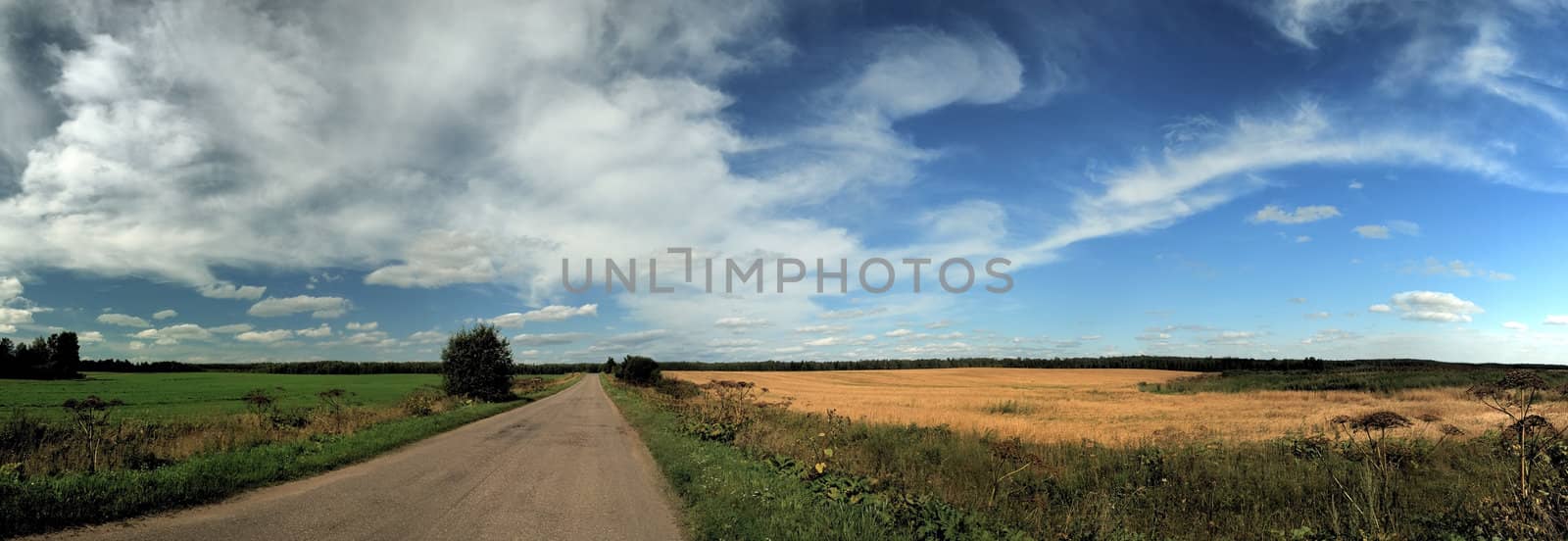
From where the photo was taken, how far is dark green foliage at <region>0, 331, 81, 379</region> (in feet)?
256

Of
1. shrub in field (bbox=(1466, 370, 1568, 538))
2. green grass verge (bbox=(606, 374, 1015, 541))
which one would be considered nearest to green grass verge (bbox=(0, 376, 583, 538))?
green grass verge (bbox=(606, 374, 1015, 541))

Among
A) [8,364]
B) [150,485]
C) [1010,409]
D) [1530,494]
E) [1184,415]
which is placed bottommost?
[1010,409]

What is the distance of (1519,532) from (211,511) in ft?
54.9

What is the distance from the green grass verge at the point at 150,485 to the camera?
8086 millimetres

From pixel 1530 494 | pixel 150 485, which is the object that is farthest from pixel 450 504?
pixel 1530 494

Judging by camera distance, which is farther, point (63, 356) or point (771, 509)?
point (63, 356)

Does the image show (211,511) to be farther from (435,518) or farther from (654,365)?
(654,365)

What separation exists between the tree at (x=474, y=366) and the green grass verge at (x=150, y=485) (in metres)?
35.1

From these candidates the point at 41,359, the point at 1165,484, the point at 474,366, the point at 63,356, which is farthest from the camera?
the point at 63,356

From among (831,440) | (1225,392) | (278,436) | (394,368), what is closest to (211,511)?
(278,436)

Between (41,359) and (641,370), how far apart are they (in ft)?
271

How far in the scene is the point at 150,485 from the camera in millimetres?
9680

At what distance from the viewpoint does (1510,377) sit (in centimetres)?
791

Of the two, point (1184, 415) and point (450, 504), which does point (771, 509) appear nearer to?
point (450, 504)
